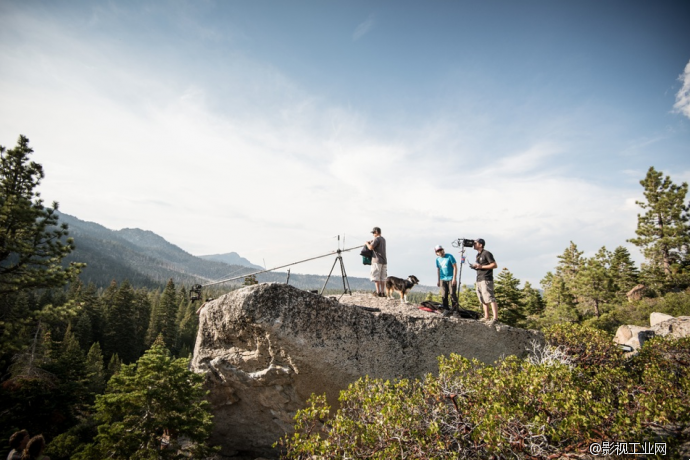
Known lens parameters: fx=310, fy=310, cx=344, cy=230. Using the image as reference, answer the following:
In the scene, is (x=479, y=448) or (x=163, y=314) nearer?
(x=479, y=448)

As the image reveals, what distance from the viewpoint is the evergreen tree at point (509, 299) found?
29.9 m

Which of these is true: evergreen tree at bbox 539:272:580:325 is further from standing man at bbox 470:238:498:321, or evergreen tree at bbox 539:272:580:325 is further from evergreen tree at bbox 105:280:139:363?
evergreen tree at bbox 105:280:139:363

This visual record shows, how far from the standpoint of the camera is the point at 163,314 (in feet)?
171

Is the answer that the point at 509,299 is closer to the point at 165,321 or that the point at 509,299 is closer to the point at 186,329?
the point at 165,321

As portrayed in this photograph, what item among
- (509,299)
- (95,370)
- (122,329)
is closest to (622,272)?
(509,299)

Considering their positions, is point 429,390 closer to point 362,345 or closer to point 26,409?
point 362,345

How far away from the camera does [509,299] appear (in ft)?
100

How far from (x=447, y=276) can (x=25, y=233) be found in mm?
17415

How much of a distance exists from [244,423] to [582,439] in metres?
9.11

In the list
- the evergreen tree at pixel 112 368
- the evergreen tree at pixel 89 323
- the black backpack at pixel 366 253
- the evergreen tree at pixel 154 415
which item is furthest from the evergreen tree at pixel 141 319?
the black backpack at pixel 366 253

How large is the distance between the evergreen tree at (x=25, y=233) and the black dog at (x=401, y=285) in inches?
493

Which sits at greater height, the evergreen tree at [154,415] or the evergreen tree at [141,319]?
the evergreen tree at [154,415]

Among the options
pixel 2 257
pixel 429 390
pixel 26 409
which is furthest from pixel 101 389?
pixel 429 390

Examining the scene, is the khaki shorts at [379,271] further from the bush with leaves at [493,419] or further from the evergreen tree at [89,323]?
the evergreen tree at [89,323]
